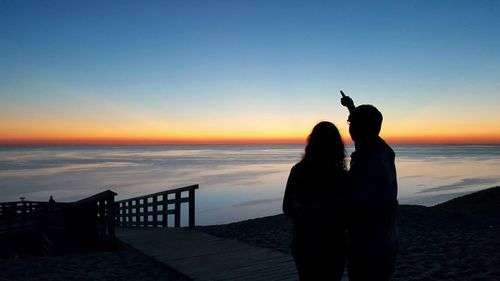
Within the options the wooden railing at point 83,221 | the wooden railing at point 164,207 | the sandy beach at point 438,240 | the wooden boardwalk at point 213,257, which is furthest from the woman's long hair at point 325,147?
the wooden railing at point 83,221

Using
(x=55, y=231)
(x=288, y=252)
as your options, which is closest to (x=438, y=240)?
(x=288, y=252)

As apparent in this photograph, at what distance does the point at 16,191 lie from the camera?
4131cm

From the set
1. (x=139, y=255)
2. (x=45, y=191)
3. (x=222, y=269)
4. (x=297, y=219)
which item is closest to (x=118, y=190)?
(x=45, y=191)

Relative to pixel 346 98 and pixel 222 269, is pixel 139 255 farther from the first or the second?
pixel 346 98

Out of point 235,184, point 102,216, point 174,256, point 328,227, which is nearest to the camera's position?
point 328,227

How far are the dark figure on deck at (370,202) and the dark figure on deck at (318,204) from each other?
202 mm

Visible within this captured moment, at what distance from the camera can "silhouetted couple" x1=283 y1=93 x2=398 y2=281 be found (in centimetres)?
252

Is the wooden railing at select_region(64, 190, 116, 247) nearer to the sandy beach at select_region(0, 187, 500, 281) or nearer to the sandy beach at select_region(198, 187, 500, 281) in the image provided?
the sandy beach at select_region(198, 187, 500, 281)

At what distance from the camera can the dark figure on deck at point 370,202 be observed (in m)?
2.49

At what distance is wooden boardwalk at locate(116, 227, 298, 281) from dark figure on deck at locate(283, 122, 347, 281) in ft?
11.0

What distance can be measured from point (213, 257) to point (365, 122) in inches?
228

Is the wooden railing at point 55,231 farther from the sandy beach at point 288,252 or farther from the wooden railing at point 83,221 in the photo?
the sandy beach at point 288,252

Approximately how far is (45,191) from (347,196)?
44.5 metres

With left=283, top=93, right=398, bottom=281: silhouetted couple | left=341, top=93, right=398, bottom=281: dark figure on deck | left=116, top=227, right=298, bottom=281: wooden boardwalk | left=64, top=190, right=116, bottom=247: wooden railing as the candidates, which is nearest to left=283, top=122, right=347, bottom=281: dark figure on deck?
left=283, top=93, right=398, bottom=281: silhouetted couple
